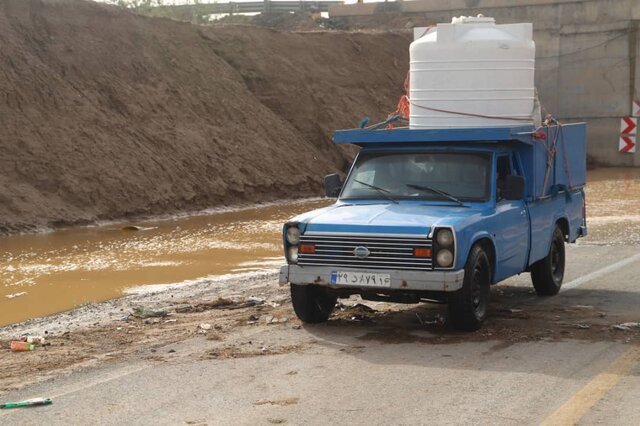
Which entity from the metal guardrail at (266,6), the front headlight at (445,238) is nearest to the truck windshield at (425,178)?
the front headlight at (445,238)

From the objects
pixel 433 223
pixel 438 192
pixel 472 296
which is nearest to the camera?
pixel 433 223

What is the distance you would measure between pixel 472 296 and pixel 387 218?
107 cm

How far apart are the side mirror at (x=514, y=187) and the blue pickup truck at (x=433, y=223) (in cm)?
1

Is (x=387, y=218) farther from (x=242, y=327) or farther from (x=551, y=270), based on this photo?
(x=551, y=270)

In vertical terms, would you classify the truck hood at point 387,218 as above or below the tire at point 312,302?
above

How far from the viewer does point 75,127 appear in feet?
82.1

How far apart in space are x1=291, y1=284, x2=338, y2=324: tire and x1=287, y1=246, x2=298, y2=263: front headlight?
0.28m

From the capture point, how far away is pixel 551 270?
12547 millimetres

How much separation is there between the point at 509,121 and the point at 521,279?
287cm

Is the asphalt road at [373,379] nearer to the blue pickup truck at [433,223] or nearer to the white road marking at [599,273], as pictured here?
the blue pickup truck at [433,223]

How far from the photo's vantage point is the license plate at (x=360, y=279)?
32.0ft

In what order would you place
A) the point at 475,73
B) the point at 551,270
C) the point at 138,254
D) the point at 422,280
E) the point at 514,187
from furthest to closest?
the point at 138,254 < the point at 551,270 < the point at 475,73 < the point at 514,187 < the point at 422,280

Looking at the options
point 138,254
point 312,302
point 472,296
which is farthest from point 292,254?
point 138,254

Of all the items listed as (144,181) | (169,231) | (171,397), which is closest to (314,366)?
(171,397)
